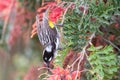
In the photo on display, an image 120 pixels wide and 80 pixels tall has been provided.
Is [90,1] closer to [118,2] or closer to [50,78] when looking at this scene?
[118,2]

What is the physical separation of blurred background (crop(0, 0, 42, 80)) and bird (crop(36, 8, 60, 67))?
0.65 metres

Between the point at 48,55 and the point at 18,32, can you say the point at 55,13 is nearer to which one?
the point at 48,55

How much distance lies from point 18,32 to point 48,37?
1.28 meters

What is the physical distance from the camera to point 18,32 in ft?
11.1

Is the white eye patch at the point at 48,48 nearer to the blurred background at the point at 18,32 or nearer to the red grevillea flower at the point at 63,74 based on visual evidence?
the red grevillea flower at the point at 63,74

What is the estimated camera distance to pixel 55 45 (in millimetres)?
2076

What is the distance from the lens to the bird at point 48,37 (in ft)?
6.61

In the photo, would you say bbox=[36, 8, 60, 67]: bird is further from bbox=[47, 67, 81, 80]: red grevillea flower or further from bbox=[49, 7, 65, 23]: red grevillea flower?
bbox=[47, 67, 81, 80]: red grevillea flower

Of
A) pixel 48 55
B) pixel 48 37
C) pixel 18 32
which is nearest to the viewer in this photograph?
pixel 48 55

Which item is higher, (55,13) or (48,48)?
(55,13)

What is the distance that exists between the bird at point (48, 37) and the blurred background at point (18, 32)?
2.13 feet

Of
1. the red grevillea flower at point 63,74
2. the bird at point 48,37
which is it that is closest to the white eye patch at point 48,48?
the bird at point 48,37

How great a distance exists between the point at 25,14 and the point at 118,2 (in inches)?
48.5

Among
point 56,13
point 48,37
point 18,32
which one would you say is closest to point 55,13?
point 56,13
